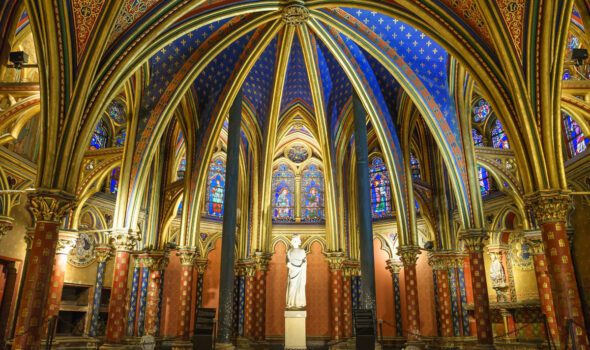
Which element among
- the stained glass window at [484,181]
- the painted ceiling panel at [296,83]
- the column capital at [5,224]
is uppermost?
the painted ceiling panel at [296,83]

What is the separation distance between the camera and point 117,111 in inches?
834

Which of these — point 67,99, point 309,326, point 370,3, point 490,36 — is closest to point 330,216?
point 309,326

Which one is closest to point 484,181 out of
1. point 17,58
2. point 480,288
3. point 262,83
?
point 480,288

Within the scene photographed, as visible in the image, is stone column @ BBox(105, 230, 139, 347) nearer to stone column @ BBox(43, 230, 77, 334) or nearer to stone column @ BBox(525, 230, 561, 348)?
stone column @ BBox(43, 230, 77, 334)

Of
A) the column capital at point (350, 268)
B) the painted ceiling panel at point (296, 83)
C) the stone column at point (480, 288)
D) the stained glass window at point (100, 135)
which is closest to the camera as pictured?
the stone column at point (480, 288)

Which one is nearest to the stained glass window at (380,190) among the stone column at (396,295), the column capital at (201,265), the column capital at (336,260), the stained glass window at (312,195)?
the stone column at (396,295)

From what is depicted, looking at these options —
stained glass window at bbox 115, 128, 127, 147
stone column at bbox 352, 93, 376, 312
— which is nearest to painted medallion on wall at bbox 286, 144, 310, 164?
stained glass window at bbox 115, 128, 127, 147

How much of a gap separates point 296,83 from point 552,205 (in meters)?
13.0

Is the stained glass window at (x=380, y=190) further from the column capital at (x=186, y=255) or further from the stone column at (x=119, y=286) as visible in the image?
the stone column at (x=119, y=286)

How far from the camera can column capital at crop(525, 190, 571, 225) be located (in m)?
9.64

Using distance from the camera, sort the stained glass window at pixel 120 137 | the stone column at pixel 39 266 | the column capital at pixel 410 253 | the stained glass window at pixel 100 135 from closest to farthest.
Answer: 1. the stone column at pixel 39 266
2. the column capital at pixel 410 253
3. the stained glass window at pixel 100 135
4. the stained glass window at pixel 120 137

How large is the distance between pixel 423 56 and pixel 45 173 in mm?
11603

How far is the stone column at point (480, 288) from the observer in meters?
13.5

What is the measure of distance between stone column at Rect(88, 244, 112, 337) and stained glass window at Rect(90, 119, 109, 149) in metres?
4.43
